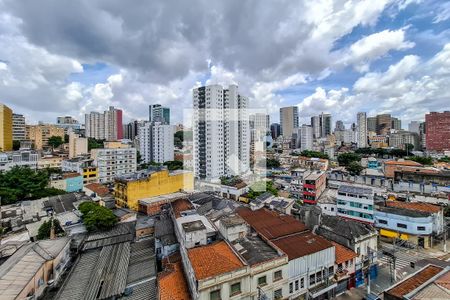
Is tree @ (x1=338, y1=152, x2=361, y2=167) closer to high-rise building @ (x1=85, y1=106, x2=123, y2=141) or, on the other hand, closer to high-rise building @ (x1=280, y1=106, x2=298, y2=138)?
high-rise building @ (x1=280, y1=106, x2=298, y2=138)

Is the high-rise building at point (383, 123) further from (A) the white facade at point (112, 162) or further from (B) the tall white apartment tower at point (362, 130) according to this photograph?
(A) the white facade at point (112, 162)

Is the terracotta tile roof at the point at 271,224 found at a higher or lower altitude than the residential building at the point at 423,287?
higher

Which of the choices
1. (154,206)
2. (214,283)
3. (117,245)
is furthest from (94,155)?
(214,283)

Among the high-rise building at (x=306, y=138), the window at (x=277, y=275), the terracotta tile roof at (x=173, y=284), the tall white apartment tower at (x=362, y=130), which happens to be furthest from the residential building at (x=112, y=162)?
the tall white apartment tower at (x=362, y=130)

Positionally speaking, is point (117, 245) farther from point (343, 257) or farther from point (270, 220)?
point (343, 257)

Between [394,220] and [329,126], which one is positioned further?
[329,126]

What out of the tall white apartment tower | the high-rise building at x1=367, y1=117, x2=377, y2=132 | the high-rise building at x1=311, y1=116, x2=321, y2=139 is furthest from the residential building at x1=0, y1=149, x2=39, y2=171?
the high-rise building at x1=367, y1=117, x2=377, y2=132

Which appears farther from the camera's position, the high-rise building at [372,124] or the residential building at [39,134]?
the high-rise building at [372,124]
